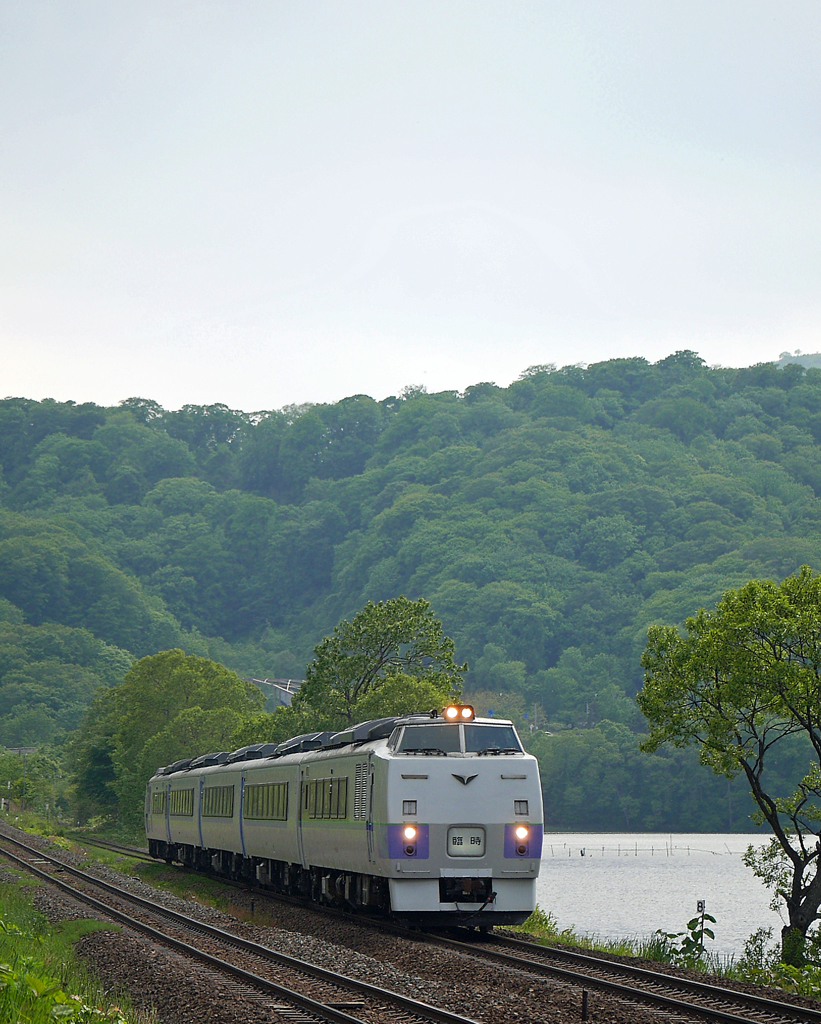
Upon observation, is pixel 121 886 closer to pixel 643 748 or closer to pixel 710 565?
pixel 643 748

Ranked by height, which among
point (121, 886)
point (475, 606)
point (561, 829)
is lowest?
point (561, 829)

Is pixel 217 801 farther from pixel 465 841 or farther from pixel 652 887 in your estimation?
pixel 652 887

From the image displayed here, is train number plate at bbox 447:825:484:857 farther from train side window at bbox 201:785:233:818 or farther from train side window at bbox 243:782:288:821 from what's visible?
train side window at bbox 201:785:233:818

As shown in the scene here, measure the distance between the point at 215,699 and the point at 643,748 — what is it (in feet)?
204

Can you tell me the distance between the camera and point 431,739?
22.8m

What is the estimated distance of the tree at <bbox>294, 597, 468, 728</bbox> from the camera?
60.5m

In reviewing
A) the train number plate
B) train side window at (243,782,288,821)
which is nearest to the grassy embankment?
the train number plate

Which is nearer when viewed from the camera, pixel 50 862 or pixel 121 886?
pixel 121 886

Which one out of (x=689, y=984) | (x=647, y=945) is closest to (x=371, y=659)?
(x=647, y=945)

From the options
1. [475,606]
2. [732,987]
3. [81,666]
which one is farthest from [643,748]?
[81,666]

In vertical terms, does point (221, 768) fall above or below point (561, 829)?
above

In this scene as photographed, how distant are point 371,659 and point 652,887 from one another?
2836 cm

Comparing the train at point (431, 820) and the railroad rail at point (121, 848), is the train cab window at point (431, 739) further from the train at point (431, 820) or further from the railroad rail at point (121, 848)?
the railroad rail at point (121, 848)

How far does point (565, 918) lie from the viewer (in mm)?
56594
